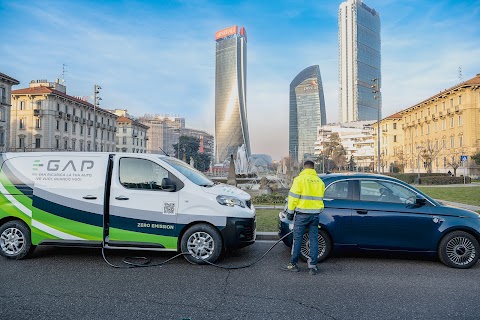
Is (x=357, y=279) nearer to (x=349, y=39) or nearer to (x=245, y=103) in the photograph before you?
(x=245, y=103)

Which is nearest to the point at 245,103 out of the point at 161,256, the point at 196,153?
the point at 196,153

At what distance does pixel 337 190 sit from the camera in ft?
Answer: 21.5

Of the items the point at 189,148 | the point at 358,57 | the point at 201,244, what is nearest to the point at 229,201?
the point at 201,244

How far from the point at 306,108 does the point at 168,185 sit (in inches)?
6569

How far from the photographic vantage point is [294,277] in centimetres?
550

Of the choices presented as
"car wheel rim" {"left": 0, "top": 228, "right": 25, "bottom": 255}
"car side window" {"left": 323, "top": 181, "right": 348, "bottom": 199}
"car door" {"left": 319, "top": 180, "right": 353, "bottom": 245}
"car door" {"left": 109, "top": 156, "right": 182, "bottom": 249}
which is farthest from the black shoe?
"car wheel rim" {"left": 0, "top": 228, "right": 25, "bottom": 255}

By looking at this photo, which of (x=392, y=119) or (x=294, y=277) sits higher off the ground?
(x=392, y=119)

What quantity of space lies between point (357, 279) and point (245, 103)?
142m

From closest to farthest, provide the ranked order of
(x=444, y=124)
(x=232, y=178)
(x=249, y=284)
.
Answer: (x=249, y=284)
(x=232, y=178)
(x=444, y=124)

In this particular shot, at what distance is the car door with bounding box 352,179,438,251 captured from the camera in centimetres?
615

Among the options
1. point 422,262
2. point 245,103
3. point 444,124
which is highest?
point 245,103

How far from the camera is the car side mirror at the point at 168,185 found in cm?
613

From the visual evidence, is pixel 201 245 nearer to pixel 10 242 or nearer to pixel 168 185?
pixel 168 185

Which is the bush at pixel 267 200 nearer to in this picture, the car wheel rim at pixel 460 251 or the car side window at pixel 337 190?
the car side window at pixel 337 190
